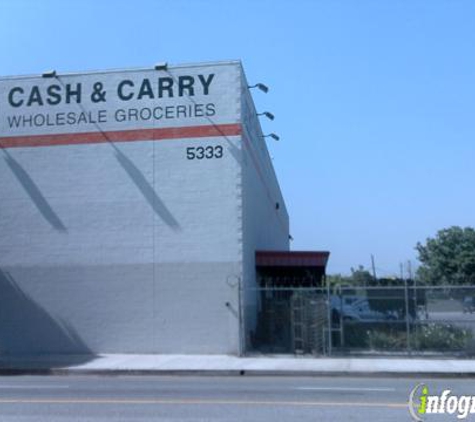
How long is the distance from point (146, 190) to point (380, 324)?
7.81 meters

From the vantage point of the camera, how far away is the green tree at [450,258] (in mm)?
56312

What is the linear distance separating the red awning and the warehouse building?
134 centimetres

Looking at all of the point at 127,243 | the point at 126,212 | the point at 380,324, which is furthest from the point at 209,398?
the point at 126,212

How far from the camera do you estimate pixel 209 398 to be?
504 inches

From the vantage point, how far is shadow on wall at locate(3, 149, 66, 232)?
2272 centimetres

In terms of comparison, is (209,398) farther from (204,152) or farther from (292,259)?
(292,259)

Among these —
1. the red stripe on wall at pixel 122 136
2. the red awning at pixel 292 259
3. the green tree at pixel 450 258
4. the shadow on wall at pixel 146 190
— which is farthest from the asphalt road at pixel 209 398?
the green tree at pixel 450 258

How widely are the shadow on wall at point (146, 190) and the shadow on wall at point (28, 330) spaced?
14.7 feet

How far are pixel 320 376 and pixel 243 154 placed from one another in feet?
24.9

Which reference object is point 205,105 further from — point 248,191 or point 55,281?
point 55,281

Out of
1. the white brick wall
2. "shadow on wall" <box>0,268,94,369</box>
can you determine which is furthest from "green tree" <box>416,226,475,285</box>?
"shadow on wall" <box>0,268,94,369</box>

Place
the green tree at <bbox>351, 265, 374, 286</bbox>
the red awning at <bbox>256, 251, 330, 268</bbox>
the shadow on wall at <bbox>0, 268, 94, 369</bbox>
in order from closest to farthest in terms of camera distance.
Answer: the shadow on wall at <bbox>0, 268, 94, 369</bbox> < the red awning at <bbox>256, 251, 330, 268</bbox> < the green tree at <bbox>351, 265, 374, 286</bbox>

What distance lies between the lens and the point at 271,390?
14070 millimetres

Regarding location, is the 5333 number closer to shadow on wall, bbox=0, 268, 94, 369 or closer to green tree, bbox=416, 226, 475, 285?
shadow on wall, bbox=0, 268, 94, 369
